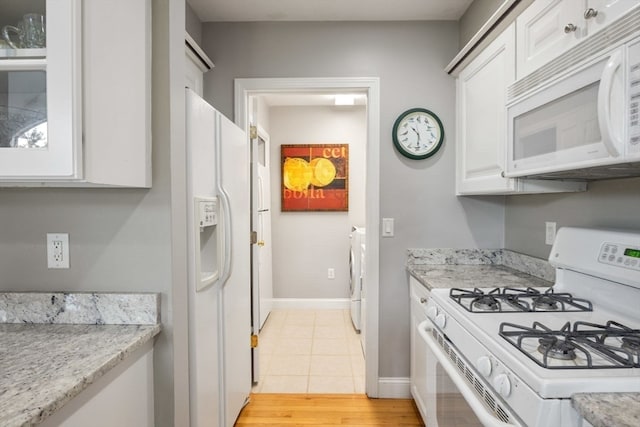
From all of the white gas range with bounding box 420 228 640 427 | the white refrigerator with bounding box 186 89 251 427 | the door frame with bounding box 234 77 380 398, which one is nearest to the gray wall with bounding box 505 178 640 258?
the white gas range with bounding box 420 228 640 427

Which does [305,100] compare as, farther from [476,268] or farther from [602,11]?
[602,11]

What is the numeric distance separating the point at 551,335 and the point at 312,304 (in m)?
3.33

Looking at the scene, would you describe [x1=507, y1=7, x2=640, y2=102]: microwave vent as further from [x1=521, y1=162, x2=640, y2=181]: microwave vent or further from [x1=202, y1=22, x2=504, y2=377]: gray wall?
[x1=202, y1=22, x2=504, y2=377]: gray wall

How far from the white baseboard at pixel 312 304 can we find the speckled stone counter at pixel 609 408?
345cm

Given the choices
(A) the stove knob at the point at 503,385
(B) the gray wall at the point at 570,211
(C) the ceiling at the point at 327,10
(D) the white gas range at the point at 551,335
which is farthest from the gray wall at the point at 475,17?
(A) the stove knob at the point at 503,385

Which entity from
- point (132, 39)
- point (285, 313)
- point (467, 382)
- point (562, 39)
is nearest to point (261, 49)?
point (132, 39)

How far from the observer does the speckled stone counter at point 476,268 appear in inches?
67.2

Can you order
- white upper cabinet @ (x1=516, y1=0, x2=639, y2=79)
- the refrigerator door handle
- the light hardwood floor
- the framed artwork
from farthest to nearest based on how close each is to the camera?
the framed artwork, the light hardwood floor, the refrigerator door handle, white upper cabinet @ (x1=516, y1=0, x2=639, y2=79)

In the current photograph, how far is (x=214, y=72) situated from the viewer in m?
2.30

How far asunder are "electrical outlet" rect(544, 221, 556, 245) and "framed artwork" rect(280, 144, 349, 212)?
2444mm

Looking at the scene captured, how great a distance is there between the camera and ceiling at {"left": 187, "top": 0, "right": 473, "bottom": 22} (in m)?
2.07

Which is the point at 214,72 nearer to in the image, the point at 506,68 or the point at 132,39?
the point at 132,39

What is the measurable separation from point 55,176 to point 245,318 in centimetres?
147

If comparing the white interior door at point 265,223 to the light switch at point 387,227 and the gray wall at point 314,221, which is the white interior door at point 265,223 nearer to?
the gray wall at point 314,221
